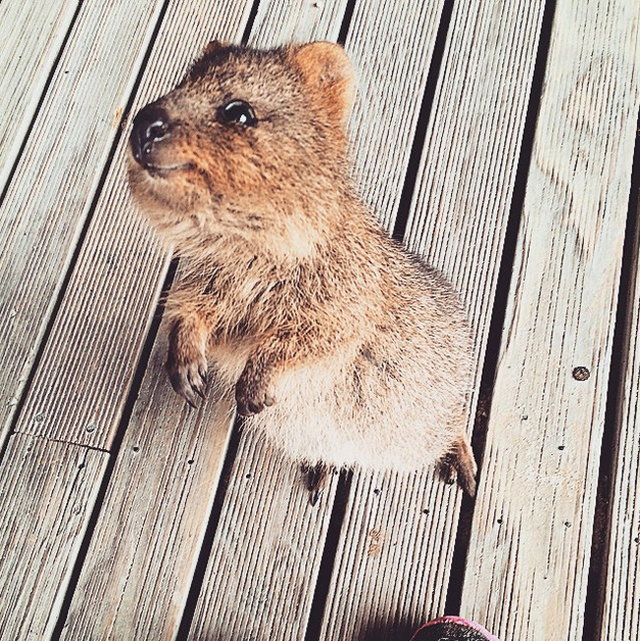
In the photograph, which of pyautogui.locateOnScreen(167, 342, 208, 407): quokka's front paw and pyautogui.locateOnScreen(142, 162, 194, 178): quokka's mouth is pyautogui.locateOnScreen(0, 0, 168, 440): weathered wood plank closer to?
pyautogui.locateOnScreen(167, 342, 208, 407): quokka's front paw

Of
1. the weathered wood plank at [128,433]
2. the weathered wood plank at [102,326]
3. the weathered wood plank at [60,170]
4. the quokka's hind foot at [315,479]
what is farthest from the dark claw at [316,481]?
the weathered wood plank at [60,170]

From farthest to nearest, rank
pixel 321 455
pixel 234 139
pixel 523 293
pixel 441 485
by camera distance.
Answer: pixel 523 293
pixel 441 485
pixel 321 455
pixel 234 139

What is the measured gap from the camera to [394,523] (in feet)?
7.34

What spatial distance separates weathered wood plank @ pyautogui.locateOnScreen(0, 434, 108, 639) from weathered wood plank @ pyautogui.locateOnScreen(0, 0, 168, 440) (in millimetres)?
177

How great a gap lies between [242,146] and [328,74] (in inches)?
16.0

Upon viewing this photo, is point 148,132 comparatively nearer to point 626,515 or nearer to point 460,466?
point 460,466

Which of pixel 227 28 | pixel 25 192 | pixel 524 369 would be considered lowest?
pixel 524 369

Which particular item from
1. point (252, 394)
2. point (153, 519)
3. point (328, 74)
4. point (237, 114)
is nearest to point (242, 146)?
point (237, 114)

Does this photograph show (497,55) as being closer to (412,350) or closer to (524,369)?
(524,369)

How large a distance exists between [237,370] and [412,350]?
0.49 meters

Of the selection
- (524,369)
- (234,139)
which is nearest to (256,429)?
(524,369)

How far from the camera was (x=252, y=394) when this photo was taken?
1.79 metres

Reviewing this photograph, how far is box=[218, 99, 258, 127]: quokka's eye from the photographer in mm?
1471

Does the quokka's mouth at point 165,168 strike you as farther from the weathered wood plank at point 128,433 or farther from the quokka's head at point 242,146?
the weathered wood plank at point 128,433
